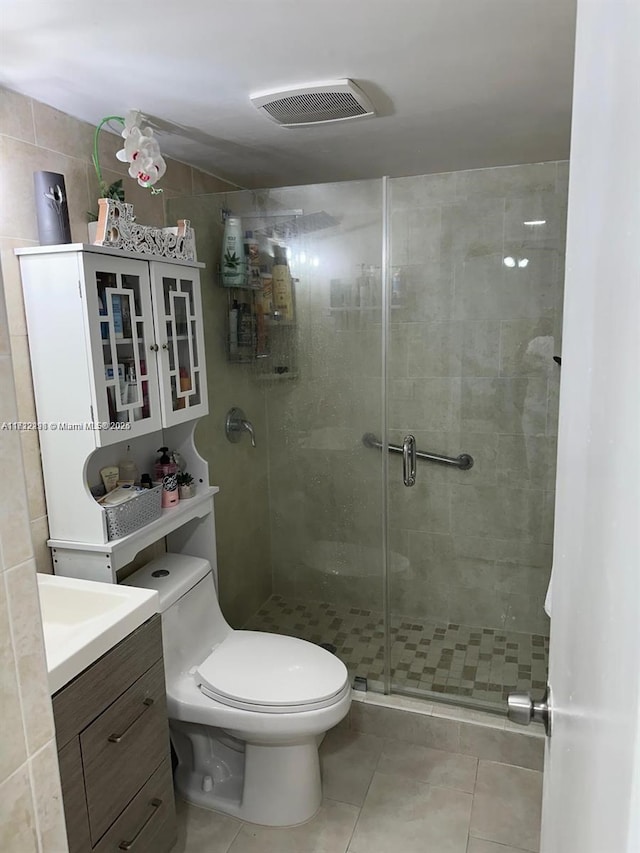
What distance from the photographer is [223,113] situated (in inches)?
74.2

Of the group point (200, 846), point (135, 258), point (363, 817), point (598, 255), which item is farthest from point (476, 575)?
point (598, 255)

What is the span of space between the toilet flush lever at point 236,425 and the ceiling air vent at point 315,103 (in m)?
1.21

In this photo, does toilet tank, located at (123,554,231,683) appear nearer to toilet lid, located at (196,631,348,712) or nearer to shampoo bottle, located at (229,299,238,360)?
toilet lid, located at (196,631,348,712)

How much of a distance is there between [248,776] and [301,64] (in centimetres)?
208

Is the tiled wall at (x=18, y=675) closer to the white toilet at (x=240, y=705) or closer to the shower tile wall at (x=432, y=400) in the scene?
the white toilet at (x=240, y=705)

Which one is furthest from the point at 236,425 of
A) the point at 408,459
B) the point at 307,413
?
the point at 408,459

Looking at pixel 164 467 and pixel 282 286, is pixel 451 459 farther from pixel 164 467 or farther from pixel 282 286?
pixel 164 467

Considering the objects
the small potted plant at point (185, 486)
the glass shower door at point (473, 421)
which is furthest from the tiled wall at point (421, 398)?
the small potted plant at point (185, 486)

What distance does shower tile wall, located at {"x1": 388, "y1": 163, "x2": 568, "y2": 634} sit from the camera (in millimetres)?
2418

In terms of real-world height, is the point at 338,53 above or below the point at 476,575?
above

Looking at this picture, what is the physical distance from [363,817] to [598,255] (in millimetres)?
1974

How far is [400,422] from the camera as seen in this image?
8.84 feet

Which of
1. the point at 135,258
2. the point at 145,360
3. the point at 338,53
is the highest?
the point at 338,53

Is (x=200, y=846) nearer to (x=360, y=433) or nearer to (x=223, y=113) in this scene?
(x=360, y=433)
